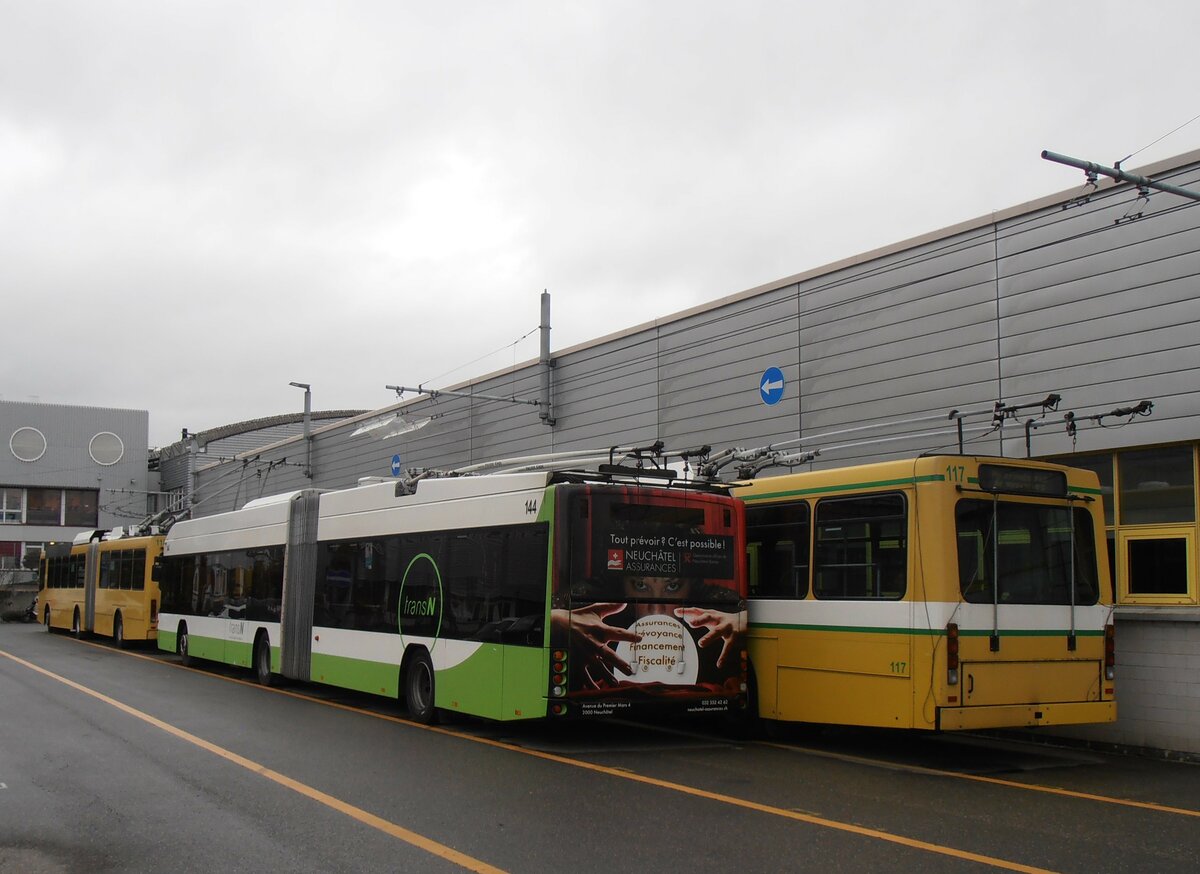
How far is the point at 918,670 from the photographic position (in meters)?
10.6

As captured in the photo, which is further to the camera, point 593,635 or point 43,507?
point 43,507

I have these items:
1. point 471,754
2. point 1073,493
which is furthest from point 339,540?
point 1073,493

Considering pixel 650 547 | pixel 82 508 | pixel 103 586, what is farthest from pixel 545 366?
pixel 82 508

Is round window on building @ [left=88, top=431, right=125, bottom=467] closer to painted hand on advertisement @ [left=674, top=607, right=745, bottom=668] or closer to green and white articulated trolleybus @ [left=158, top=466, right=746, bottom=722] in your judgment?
green and white articulated trolleybus @ [left=158, top=466, right=746, bottom=722]

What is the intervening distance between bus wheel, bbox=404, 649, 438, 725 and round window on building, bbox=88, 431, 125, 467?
185 feet

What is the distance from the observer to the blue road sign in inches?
758

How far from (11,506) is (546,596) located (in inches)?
2343

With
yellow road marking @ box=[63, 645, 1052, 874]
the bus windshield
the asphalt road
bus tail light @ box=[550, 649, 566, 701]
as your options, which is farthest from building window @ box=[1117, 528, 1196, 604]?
bus tail light @ box=[550, 649, 566, 701]

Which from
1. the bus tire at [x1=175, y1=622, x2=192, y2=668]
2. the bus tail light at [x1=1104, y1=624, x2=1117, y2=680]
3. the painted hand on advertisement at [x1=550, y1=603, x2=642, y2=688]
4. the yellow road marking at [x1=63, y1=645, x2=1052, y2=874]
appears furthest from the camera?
the bus tire at [x1=175, y1=622, x2=192, y2=668]

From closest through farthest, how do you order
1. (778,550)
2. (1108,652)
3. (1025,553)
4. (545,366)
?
(1025,553)
(1108,652)
(778,550)
(545,366)

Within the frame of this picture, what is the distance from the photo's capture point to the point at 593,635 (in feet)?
37.3

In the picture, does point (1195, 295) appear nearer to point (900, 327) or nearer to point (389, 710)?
point (900, 327)

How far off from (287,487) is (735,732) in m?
30.6

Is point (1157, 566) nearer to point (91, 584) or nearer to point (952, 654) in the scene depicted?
point (952, 654)
